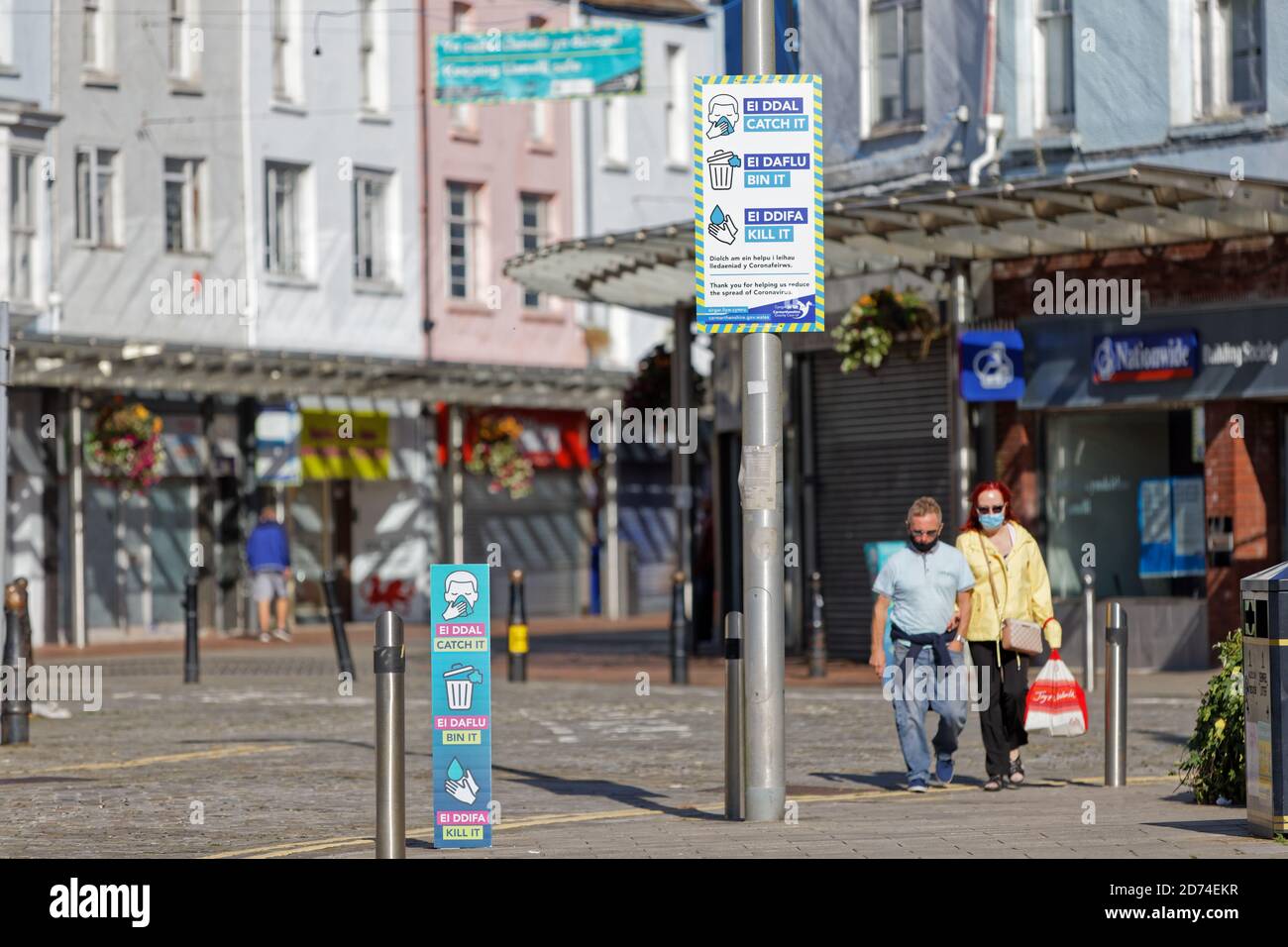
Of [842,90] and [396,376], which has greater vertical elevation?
[842,90]

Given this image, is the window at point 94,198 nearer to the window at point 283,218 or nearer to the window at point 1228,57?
the window at point 283,218

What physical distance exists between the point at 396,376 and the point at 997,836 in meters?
30.9

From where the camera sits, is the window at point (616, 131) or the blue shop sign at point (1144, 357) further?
the window at point (616, 131)

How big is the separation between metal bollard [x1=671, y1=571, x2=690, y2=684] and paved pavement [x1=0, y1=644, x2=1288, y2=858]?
18.2 inches

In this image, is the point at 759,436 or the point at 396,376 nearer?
the point at 759,436

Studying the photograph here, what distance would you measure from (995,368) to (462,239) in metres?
21.2

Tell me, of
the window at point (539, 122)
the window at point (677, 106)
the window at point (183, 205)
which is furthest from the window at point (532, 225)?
the window at point (183, 205)

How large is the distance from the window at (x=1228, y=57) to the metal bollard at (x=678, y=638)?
7001 millimetres

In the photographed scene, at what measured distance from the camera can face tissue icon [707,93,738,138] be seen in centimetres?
1225

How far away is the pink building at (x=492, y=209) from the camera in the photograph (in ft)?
145

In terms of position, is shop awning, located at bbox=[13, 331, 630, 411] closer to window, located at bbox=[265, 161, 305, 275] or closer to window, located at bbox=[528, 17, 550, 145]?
window, located at bbox=[265, 161, 305, 275]
